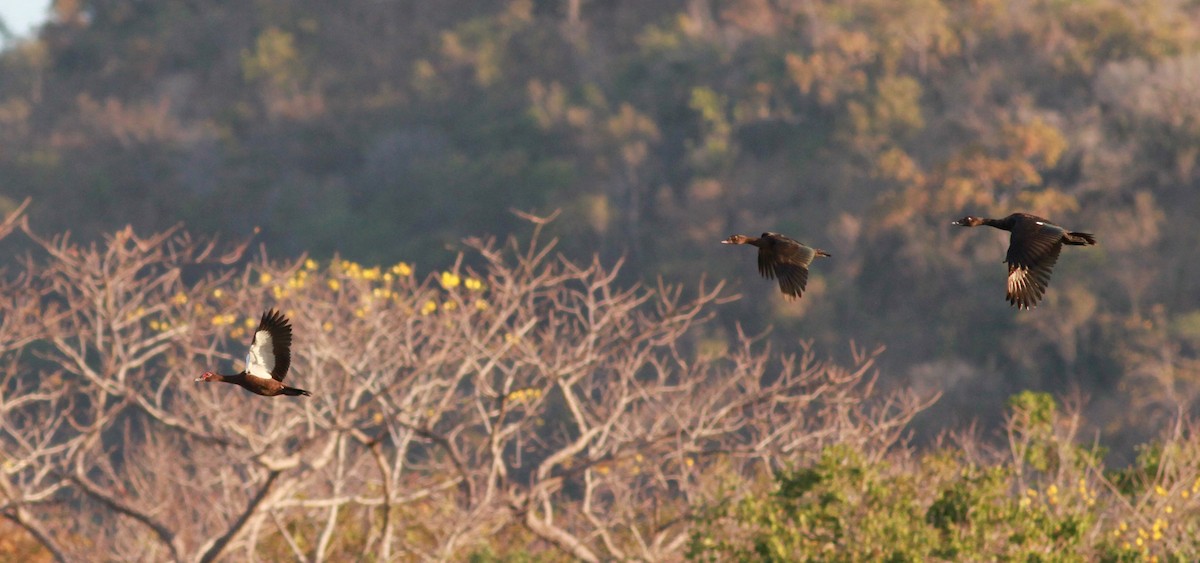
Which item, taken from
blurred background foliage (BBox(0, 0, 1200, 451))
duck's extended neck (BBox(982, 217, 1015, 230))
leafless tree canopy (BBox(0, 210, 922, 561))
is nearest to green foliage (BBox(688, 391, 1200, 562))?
leafless tree canopy (BBox(0, 210, 922, 561))

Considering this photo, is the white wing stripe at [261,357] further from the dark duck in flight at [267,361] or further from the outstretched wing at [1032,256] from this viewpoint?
the outstretched wing at [1032,256]

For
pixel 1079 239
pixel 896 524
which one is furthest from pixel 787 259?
pixel 896 524

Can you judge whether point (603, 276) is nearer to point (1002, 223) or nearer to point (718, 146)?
point (1002, 223)

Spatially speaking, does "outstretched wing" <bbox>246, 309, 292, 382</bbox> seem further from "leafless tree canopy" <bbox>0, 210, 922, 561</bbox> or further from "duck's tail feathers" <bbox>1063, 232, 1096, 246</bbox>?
"leafless tree canopy" <bbox>0, 210, 922, 561</bbox>

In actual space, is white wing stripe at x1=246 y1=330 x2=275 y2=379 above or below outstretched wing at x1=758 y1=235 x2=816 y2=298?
below

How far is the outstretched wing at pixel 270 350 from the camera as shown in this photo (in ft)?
30.3

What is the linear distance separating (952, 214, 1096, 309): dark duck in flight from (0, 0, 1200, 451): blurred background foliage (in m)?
23.3

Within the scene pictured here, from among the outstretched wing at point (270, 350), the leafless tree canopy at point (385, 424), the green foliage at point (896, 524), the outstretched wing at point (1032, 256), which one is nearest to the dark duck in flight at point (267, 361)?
the outstretched wing at point (270, 350)

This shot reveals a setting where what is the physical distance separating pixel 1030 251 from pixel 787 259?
1.53 metres

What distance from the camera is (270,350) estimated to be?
9359 millimetres

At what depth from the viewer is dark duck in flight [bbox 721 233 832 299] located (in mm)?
9906

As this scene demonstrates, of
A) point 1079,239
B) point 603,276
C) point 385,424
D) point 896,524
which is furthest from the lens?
point 603,276

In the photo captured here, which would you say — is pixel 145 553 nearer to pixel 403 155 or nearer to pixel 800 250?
pixel 800 250

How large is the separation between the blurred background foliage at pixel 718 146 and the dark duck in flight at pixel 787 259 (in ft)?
74.0
